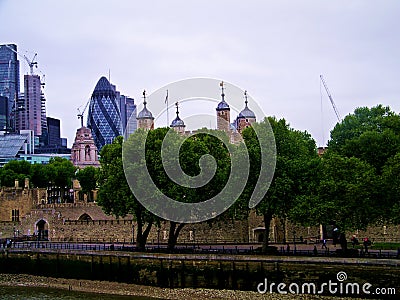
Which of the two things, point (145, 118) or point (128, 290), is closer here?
point (128, 290)

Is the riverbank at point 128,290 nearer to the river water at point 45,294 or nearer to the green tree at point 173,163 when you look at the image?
the river water at point 45,294

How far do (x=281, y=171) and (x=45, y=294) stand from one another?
71.3ft

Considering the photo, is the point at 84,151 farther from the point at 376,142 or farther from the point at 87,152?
the point at 376,142

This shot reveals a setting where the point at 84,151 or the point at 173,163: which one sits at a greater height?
the point at 84,151

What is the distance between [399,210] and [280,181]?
9.51 metres

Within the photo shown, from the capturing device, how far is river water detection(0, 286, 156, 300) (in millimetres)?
49053

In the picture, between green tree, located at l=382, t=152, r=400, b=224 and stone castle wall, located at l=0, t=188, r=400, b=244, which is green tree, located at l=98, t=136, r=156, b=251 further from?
green tree, located at l=382, t=152, r=400, b=224

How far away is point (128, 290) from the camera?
50500mm

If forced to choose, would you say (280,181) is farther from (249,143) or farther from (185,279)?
(185,279)

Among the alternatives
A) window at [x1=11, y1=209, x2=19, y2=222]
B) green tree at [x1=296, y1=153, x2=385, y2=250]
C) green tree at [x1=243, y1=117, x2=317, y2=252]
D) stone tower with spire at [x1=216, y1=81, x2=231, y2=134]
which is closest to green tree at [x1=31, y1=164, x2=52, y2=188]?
window at [x1=11, y1=209, x2=19, y2=222]

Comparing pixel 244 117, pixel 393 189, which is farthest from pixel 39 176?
pixel 393 189

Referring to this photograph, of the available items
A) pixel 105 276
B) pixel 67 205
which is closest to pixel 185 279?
pixel 105 276

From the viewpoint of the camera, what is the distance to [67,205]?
3356 inches

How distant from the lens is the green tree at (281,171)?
49.4m
